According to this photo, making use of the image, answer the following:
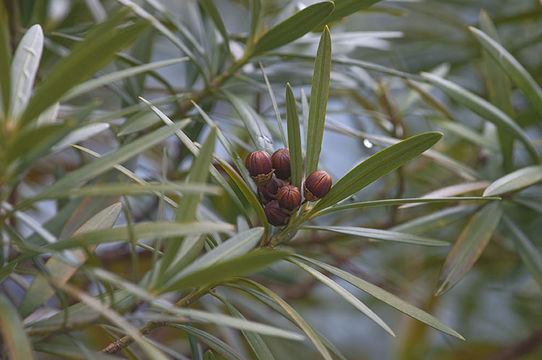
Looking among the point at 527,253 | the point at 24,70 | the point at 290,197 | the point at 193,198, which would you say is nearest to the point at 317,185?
the point at 290,197

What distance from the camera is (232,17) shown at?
143 cm

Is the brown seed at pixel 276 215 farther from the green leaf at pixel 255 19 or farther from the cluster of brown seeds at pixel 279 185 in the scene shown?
the green leaf at pixel 255 19

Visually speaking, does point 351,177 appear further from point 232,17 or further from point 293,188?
point 232,17

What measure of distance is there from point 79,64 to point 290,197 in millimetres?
202

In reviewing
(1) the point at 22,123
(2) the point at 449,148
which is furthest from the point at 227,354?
(2) the point at 449,148

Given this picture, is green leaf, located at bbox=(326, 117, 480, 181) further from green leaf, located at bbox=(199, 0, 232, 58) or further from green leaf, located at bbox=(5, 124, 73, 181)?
green leaf, located at bbox=(5, 124, 73, 181)

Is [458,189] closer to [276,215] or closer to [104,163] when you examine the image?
[276,215]

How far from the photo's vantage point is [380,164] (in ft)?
1.44

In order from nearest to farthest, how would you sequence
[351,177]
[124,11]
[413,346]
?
[124,11] → [351,177] → [413,346]

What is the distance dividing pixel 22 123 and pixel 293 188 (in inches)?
8.3

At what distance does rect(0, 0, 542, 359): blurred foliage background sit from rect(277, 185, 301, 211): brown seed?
0.08 ft

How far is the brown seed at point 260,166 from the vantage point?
1.51 ft

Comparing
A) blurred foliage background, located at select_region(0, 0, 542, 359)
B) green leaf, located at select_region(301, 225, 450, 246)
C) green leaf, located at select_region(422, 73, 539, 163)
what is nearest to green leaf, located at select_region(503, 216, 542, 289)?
blurred foliage background, located at select_region(0, 0, 542, 359)

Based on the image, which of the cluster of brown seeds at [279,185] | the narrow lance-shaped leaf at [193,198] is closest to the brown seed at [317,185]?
the cluster of brown seeds at [279,185]
